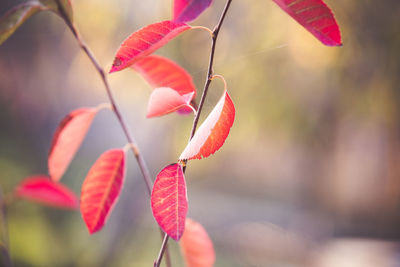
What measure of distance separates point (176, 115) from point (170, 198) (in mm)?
1540

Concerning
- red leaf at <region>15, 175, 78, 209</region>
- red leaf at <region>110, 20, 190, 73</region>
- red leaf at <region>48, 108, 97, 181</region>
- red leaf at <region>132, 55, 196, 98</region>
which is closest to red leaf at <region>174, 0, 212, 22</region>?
red leaf at <region>110, 20, 190, 73</region>

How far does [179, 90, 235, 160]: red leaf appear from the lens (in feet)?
0.79

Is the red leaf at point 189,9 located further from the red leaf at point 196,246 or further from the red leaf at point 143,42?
the red leaf at point 196,246

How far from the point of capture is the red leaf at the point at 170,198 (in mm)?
272

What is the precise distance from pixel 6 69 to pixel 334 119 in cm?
267

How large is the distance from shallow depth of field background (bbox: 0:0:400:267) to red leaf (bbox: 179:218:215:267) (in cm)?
30

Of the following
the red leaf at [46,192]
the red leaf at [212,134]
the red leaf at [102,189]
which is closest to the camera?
the red leaf at [212,134]

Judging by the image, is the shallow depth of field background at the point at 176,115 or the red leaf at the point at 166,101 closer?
the red leaf at the point at 166,101

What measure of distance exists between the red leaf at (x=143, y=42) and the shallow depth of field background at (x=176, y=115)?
1.01 ft

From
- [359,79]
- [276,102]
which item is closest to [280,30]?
[276,102]

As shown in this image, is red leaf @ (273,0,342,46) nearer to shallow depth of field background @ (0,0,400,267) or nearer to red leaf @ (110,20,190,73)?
red leaf @ (110,20,190,73)

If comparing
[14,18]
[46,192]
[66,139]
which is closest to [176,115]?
[46,192]

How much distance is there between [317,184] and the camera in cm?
435

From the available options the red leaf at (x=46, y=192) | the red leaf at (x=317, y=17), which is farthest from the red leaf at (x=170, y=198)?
the red leaf at (x=46, y=192)
